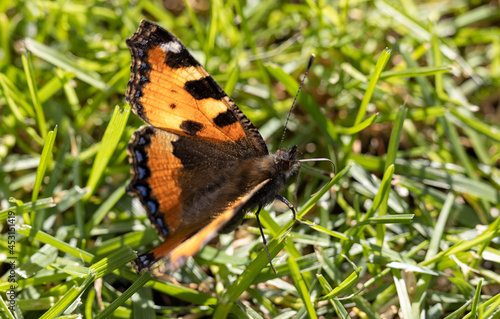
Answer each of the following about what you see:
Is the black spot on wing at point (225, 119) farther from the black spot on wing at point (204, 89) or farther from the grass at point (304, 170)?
the grass at point (304, 170)

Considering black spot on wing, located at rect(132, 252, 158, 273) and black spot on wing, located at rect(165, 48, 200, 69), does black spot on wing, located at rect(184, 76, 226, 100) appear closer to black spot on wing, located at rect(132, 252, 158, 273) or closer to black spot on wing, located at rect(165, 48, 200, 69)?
black spot on wing, located at rect(165, 48, 200, 69)

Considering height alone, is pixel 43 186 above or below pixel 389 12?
below

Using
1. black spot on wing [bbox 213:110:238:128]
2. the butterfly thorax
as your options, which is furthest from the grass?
black spot on wing [bbox 213:110:238:128]

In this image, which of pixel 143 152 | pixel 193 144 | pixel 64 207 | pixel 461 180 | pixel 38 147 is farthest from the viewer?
pixel 38 147

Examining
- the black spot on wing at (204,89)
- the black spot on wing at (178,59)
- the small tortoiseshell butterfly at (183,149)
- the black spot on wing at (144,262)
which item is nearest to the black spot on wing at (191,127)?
the small tortoiseshell butterfly at (183,149)

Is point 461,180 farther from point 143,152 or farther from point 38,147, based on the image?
point 38,147

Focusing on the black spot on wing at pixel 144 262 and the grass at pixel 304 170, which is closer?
the black spot on wing at pixel 144 262

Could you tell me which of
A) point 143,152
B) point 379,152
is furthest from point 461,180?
point 143,152
